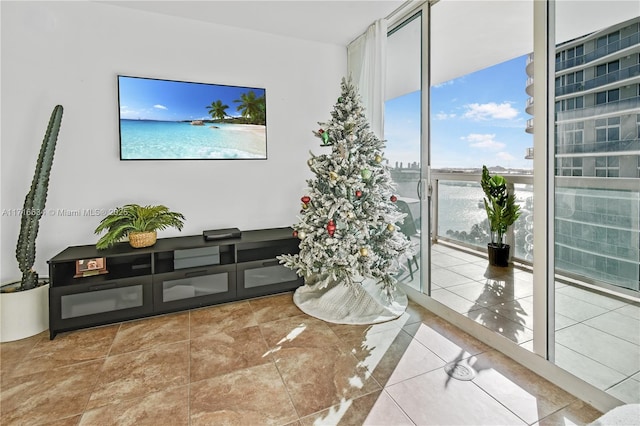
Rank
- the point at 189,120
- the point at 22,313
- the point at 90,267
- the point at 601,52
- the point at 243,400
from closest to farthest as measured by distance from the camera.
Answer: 1. the point at 601,52
2. the point at 243,400
3. the point at 22,313
4. the point at 90,267
5. the point at 189,120

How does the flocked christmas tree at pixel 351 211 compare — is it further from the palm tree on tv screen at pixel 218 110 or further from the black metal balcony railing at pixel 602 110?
the black metal balcony railing at pixel 602 110

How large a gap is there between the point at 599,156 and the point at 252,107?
290 centimetres

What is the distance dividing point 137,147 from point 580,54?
131 inches

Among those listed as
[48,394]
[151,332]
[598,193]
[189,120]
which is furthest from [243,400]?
[189,120]

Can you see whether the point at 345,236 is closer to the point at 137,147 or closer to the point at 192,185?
the point at 192,185

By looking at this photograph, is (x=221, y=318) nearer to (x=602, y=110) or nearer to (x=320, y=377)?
(x=320, y=377)

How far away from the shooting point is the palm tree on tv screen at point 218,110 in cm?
336

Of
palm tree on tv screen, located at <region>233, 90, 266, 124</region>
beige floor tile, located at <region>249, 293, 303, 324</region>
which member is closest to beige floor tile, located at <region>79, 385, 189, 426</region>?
beige floor tile, located at <region>249, 293, 303, 324</region>

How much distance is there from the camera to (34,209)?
102 inches

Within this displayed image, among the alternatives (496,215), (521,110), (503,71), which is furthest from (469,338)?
(503,71)

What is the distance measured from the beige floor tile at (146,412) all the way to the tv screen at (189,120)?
6.94ft

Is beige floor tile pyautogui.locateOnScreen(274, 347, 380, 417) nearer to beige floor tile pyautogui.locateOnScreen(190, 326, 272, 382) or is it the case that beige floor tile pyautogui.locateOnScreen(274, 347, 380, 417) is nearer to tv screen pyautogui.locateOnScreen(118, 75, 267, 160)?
beige floor tile pyautogui.locateOnScreen(190, 326, 272, 382)

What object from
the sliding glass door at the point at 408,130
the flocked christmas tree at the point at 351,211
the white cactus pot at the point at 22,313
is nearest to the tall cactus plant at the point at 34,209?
the white cactus pot at the point at 22,313

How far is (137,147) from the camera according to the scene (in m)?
3.12
